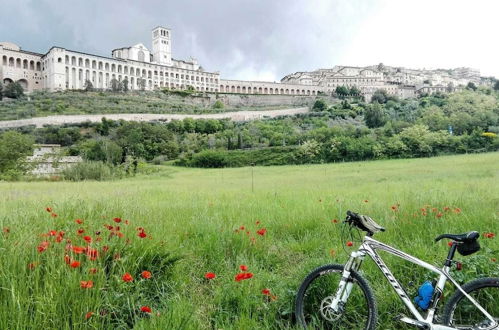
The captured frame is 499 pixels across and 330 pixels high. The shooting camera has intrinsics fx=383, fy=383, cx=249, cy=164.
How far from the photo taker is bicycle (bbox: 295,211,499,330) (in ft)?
9.42

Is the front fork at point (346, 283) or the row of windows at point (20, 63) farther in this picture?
the row of windows at point (20, 63)

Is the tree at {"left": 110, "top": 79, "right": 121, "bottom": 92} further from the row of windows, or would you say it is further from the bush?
the bush

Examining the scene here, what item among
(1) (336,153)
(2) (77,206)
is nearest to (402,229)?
(2) (77,206)

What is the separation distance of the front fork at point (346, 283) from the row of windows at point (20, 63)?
113 m

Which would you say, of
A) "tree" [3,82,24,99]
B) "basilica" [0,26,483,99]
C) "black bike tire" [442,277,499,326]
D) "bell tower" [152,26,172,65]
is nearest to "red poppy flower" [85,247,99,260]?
"black bike tire" [442,277,499,326]

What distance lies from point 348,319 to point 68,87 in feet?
357

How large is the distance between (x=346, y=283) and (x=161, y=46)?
457 ft

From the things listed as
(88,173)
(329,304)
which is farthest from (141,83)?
(329,304)

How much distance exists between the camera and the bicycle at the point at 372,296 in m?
2.87

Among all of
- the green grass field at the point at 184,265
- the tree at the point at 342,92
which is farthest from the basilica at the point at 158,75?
the green grass field at the point at 184,265

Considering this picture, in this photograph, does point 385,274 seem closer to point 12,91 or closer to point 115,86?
point 12,91

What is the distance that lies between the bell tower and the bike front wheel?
13448 cm

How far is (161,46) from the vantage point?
434ft

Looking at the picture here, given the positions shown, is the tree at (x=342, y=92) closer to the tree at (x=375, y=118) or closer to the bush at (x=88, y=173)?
the tree at (x=375, y=118)
